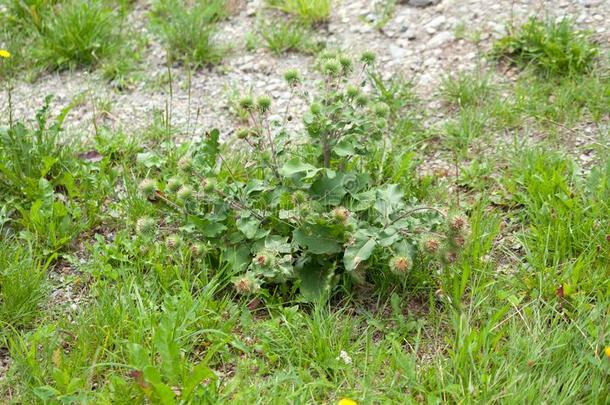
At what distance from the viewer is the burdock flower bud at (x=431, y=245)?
2789mm

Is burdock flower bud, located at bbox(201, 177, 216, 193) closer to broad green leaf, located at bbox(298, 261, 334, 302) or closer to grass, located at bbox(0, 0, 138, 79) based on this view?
broad green leaf, located at bbox(298, 261, 334, 302)

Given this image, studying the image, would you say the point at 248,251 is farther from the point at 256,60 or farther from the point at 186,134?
the point at 256,60

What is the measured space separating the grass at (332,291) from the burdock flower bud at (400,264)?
29 centimetres

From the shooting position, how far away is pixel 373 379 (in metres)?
2.76

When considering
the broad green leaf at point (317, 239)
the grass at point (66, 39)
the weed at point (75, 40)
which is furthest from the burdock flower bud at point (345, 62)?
the weed at point (75, 40)

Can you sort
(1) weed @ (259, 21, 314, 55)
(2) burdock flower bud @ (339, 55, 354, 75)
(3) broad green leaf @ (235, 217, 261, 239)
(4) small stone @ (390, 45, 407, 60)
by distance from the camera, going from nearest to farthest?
1. (3) broad green leaf @ (235, 217, 261, 239)
2. (2) burdock flower bud @ (339, 55, 354, 75)
3. (4) small stone @ (390, 45, 407, 60)
4. (1) weed @ (259, 21, 314, 55)

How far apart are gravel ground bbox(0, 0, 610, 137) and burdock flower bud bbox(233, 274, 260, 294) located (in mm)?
1740

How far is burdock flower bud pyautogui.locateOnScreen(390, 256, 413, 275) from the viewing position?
9.21 ft

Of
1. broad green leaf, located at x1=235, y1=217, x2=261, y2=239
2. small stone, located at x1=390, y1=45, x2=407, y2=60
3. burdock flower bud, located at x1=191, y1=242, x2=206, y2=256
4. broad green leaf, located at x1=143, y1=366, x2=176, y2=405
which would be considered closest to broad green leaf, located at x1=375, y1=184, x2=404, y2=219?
broad green leaf, located at x1=235, y1=217, x2=261, y2=239

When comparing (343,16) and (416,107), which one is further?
(343,16)

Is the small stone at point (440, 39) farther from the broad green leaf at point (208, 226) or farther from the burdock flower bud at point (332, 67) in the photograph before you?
the broad green leaf at point (208, 226)

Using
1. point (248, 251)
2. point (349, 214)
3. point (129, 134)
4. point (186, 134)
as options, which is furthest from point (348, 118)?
point (129, 134)

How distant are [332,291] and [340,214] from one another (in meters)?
0.42

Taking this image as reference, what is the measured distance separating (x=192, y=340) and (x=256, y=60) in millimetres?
2614
